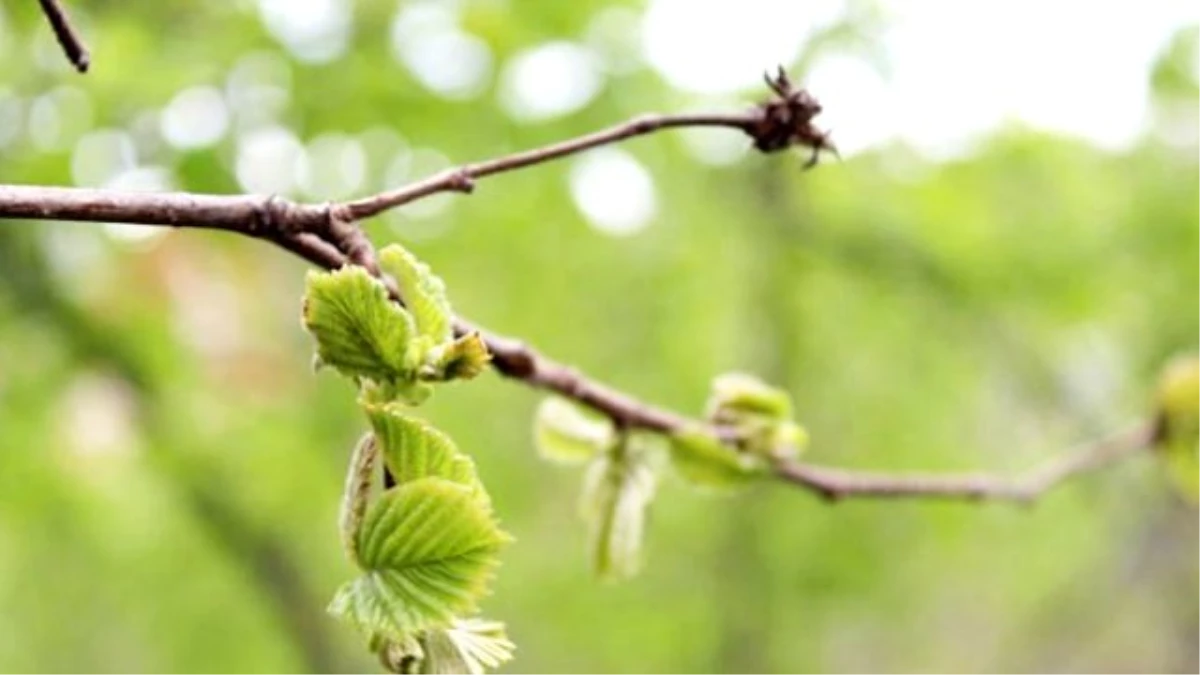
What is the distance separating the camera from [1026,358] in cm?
353

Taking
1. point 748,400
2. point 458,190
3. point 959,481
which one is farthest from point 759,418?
point 458,190

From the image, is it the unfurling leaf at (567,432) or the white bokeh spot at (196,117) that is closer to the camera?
the unfurling leaf at (567,432)

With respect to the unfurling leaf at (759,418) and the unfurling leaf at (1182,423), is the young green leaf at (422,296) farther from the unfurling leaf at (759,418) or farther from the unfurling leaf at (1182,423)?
the unfurling leaf at (1182,423)

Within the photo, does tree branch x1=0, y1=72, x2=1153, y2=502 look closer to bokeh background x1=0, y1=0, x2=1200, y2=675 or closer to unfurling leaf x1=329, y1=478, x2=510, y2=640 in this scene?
unfurling leaf x1=329, y1=478, x2=510, y2=640

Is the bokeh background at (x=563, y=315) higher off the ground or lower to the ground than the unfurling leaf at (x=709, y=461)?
higher

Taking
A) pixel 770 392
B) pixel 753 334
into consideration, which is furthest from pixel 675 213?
pixel 770 392

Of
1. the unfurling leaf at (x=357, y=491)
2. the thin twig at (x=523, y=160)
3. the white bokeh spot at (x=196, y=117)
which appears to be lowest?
the unfurling leaf at (x=357, y=491)

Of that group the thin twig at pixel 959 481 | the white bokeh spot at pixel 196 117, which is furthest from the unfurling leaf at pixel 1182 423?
the white bokeh spot at pixel 196 117

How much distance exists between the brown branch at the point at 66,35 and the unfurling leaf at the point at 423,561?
0.18m

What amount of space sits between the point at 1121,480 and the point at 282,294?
212 cm

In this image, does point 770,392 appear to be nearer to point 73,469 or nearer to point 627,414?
point 627,414

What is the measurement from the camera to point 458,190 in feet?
1.78

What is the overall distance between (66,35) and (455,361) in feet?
0.55

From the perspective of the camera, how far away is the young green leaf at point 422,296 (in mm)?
485
